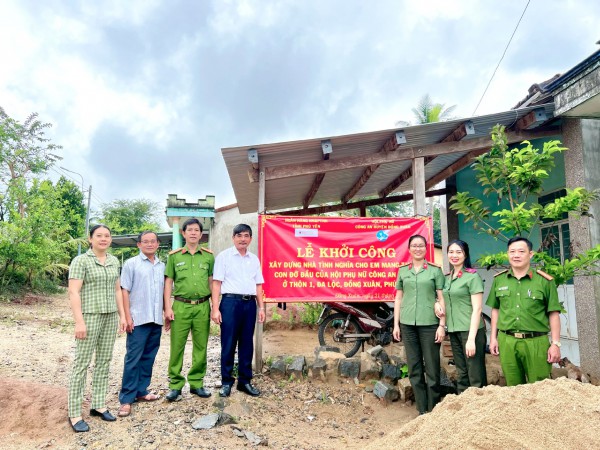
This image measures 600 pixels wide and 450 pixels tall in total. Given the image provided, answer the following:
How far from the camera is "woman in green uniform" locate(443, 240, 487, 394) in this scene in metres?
3.31

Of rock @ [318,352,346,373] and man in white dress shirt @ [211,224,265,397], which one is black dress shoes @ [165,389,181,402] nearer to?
man in white dress shirt @ [211,224,265,397]

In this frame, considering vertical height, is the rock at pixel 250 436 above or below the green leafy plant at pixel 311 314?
below

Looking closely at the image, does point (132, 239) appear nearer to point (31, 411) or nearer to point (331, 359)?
point (331, 359)

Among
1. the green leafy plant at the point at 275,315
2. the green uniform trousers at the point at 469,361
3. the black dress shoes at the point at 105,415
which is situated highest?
the green uniform trousers at the point at 469,361

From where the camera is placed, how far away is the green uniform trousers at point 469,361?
3.32 meters

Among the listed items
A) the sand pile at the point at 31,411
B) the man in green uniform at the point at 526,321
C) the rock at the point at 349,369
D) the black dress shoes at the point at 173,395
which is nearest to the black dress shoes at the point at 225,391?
the black dress shoes at the point at 173,395

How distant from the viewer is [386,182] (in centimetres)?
752

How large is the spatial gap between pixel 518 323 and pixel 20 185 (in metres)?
14.3

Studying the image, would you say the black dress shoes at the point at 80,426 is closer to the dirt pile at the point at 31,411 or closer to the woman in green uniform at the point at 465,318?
the dirt pile at the point at 31,411

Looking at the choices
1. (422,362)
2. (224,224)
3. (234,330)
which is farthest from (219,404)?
(224,224)

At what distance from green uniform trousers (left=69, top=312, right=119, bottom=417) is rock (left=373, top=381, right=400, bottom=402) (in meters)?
2.46

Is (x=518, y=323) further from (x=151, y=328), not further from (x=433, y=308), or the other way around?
(x=151, y=328)

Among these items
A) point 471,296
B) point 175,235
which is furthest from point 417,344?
point 175,235

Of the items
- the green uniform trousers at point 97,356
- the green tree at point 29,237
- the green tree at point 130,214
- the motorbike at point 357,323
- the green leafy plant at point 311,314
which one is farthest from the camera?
the green tree at point 130,214
